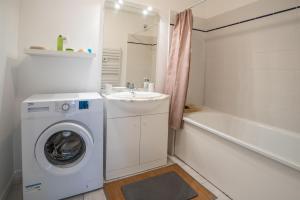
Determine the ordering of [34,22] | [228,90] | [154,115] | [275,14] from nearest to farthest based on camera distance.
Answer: [34,22] < [275,14] < [154,115] < [228,90]

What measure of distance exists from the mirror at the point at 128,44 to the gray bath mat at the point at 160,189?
1.21 meters

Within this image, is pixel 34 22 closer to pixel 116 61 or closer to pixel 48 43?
pixel 48 43

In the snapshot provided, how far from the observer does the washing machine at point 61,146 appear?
1.36 m

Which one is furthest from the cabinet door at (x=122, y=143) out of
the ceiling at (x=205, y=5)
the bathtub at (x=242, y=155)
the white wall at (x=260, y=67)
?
the ceiling at (x=205, y=5)

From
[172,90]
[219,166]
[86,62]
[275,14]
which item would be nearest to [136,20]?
[86,62]

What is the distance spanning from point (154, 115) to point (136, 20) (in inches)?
50.4

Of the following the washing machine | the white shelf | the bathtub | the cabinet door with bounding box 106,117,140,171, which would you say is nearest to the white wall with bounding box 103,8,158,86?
the white shelf

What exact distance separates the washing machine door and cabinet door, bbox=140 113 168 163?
0.63m

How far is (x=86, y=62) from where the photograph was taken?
6.43 feet

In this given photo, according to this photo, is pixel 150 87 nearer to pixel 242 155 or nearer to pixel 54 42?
pixel 54 42

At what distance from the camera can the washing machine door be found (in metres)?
1.38

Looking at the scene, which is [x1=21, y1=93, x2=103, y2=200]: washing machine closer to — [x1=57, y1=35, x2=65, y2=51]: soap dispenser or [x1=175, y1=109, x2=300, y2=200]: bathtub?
[x1=57, y1=35, x2=65, y2=51]: soap dispenser

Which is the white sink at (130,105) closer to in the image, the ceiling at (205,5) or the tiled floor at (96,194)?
the tiled floor at (96,194)

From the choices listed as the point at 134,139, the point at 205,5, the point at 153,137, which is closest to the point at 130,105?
the point at 134,139
